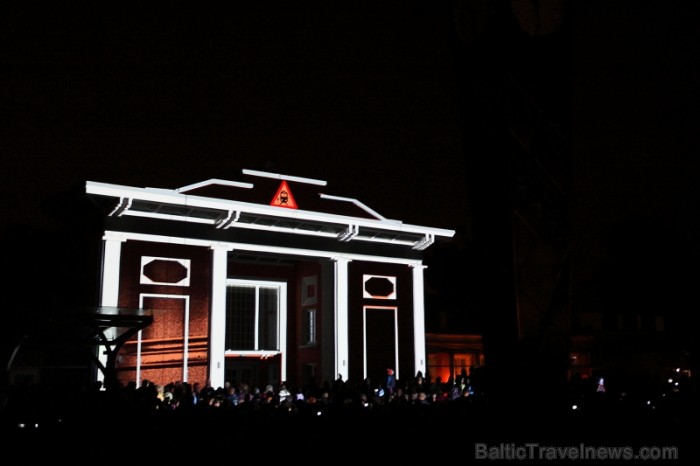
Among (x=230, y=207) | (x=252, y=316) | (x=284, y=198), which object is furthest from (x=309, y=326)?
(x=230, y=207)

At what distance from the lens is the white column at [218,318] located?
25016 mm

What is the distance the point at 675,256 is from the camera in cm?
4912

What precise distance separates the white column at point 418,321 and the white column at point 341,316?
11.0ft

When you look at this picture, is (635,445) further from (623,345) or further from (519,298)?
Result: (623,345)

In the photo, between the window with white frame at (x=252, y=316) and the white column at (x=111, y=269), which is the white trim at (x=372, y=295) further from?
the white column at (x=111, y=269)

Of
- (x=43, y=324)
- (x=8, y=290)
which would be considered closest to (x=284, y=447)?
(x=43, y=324)

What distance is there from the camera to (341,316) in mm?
28531

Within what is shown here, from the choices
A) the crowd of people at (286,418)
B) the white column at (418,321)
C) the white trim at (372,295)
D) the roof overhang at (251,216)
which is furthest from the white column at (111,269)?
the crowd of people at (286,418)

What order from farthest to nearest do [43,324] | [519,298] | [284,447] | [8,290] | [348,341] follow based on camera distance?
[8,290] < [348,341] < [43,324] < [519,298] < [284,447]

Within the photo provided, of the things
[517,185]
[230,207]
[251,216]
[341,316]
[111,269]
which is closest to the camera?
[517,185]

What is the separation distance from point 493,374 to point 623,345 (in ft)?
146

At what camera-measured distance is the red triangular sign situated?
1078 inches

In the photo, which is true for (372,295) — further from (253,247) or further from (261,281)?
(253,247)

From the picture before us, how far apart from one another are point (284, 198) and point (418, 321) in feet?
25.6
